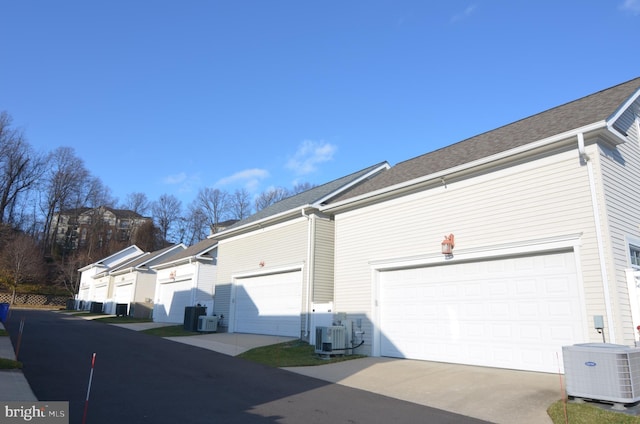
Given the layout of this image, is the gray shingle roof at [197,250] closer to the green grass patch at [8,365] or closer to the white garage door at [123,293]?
the white garage door at [123,293]

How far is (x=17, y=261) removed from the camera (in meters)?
47.0

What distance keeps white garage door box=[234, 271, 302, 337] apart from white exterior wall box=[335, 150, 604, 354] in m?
2.72

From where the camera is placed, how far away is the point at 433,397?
7.60 meters

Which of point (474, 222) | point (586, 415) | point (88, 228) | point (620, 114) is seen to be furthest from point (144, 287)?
point (586, 415)

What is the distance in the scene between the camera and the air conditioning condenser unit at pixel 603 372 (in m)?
6.12

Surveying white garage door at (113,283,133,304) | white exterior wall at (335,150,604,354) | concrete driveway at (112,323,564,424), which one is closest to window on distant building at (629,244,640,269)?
white exterior wall at (335,150,604,354)

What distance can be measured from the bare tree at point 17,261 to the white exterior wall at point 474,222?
4710cm

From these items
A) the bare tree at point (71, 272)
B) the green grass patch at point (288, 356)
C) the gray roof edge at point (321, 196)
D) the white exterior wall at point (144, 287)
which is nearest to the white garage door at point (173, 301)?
the white exterior wall at point (144, 287)

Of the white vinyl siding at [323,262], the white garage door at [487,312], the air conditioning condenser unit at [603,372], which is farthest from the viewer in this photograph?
the white vinyl siding at [323,262]

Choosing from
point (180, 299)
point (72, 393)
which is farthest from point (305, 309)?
point (180, 299)

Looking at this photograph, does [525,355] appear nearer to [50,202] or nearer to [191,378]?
[191,378]

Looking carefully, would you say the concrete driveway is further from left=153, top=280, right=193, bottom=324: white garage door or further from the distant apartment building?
the distant apartment building

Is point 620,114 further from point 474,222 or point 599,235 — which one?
point 474,222

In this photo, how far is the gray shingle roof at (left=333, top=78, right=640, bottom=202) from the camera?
946 cm
